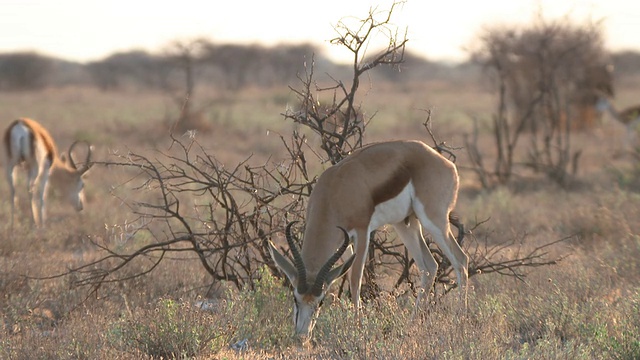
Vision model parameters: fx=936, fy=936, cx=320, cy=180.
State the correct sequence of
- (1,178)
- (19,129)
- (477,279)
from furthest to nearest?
1. (1,178)
2. (19,129)
3. (477,279)

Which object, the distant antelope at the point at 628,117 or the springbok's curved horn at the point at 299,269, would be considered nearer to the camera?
the springbok's curved horn at the point at 299,269

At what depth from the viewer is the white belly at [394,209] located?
6.32 meters

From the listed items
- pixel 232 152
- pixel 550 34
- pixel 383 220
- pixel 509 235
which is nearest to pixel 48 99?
pixel 232 152

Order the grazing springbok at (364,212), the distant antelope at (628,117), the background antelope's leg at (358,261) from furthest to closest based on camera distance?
1. the distant antelope at (628,117)
2. the background antelope's leg at (358,261)
3. the grazing springbok at (364,212)

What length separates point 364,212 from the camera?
6.18 metres

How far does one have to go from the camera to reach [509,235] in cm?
1068

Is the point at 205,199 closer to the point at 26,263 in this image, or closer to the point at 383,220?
the point at 26,263

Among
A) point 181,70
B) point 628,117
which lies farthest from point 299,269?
point 181,70

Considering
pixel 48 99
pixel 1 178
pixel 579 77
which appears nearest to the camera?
pixel 1 178

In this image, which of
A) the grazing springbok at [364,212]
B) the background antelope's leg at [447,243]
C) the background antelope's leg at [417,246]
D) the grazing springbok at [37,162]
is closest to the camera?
the grazing springbok at [364,212]

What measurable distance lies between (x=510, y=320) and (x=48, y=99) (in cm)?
3957

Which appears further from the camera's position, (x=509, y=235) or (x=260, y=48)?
(x=260, y=48)

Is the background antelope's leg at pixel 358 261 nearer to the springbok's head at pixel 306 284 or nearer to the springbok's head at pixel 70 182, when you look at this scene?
the springbok's head at pixel 306 284

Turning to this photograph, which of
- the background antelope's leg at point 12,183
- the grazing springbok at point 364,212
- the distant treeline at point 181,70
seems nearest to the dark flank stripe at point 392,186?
the grazing springbok at point 364,212
